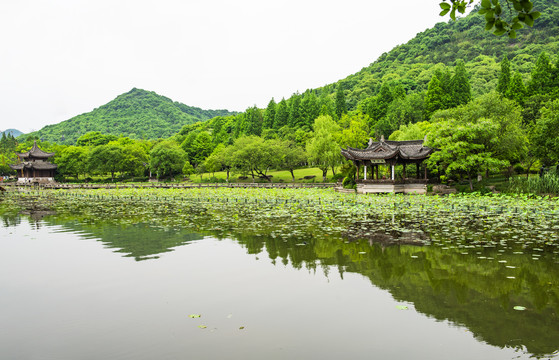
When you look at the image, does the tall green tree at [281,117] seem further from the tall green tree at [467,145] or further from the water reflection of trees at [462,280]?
the water reflection of trees at [462,280]

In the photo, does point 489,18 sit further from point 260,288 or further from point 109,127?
point 109,127

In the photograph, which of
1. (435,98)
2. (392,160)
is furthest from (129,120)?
(392,160)

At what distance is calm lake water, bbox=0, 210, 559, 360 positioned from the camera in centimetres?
475

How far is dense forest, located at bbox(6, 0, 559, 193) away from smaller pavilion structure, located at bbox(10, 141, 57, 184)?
2.48 metres

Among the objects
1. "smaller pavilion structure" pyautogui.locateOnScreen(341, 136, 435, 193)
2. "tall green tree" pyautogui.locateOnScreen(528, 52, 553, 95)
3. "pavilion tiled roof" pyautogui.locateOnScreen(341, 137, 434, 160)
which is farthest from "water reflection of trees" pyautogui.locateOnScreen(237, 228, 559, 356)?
"tall green tree" pyautogui.locateOnScreen(528, 52, 553, 95)

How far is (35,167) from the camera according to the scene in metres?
64.9

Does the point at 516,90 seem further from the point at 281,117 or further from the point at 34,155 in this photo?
the point at 34,155

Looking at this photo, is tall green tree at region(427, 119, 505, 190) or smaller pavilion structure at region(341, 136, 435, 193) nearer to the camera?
tall green tree at region(427, 119, 505, 190)

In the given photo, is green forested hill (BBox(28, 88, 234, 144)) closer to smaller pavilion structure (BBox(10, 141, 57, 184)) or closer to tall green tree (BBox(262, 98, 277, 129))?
smaller pavilion structure (BBox(10, 141, 57, 184))

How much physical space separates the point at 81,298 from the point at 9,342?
1797mm

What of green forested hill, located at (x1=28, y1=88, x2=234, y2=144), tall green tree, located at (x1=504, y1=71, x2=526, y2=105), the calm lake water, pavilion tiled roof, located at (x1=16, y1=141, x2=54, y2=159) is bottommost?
the calm lake water

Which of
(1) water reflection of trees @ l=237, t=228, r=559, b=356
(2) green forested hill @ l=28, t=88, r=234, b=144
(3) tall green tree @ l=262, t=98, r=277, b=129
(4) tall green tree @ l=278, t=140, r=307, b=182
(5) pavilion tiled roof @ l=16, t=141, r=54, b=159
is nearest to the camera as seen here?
(1) water reflection of trees @ l=237, t=228, r=559, b=356

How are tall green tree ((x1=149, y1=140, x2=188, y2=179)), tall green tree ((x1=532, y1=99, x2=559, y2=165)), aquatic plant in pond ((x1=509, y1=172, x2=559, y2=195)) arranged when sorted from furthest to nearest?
tall green tree ((x1=149, y1=140, x2=188, y2=179))
tall green tree ((x1=532, y1=99, x2=559, y2=165))
aquatic plant in pond ((x1=509, y1=172, x2=559, y2=195))

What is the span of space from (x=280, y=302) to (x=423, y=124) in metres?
45.9
